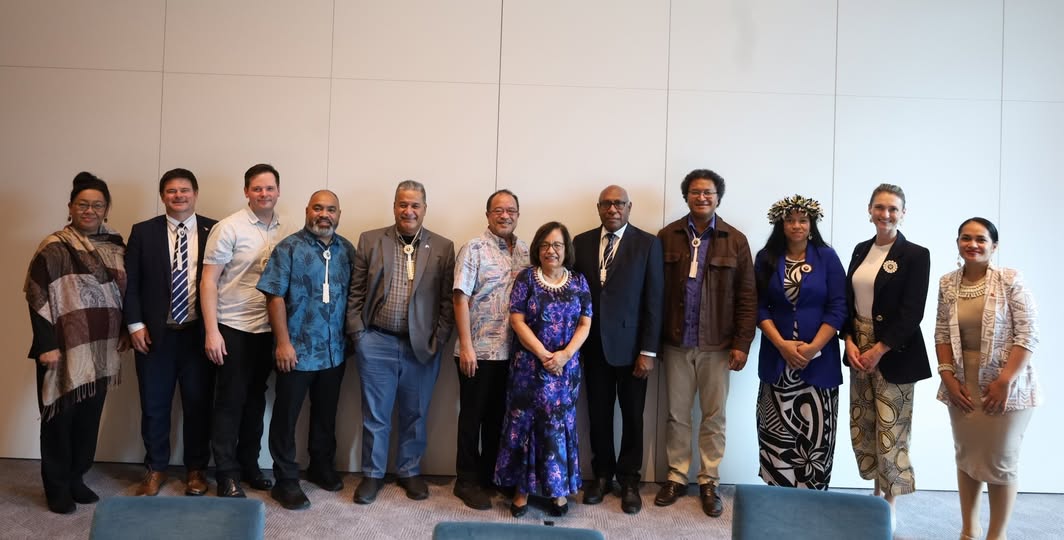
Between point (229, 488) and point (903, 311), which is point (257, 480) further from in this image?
point (903, 311)

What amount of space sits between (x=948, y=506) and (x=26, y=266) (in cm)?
596

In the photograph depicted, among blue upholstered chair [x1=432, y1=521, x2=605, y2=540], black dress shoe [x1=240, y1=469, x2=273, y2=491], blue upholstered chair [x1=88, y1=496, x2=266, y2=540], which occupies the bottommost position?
black dress shoe [x1=240, y1=469, x2=273, y2=491]

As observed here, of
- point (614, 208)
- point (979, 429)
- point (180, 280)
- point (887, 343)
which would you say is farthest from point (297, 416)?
point (979, 429)

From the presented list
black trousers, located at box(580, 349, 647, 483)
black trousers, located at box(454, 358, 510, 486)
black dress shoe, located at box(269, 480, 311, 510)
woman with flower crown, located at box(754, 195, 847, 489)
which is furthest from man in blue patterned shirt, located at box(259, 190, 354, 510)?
woman with flower crown, located at box(754, 195, 847, 489)

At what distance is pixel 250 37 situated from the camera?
4.07 meters

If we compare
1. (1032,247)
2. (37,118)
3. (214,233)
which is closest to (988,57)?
(1032,247)

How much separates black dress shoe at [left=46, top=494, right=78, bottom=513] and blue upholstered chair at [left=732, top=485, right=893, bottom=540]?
335 cm

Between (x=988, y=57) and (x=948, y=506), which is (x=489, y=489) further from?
(x=988, y=57)

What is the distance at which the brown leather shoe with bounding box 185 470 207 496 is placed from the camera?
3547 millimetres

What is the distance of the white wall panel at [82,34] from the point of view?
13.3 ft

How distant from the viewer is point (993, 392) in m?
2.97

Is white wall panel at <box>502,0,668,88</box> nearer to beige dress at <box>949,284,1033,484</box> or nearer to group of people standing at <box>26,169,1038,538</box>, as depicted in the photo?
group of people standing at <box>26,169,1038,538</box>

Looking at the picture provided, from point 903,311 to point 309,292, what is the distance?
3104 millimetres

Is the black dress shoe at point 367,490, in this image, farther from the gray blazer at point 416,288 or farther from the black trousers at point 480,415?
the gray blazer at point 416,288
